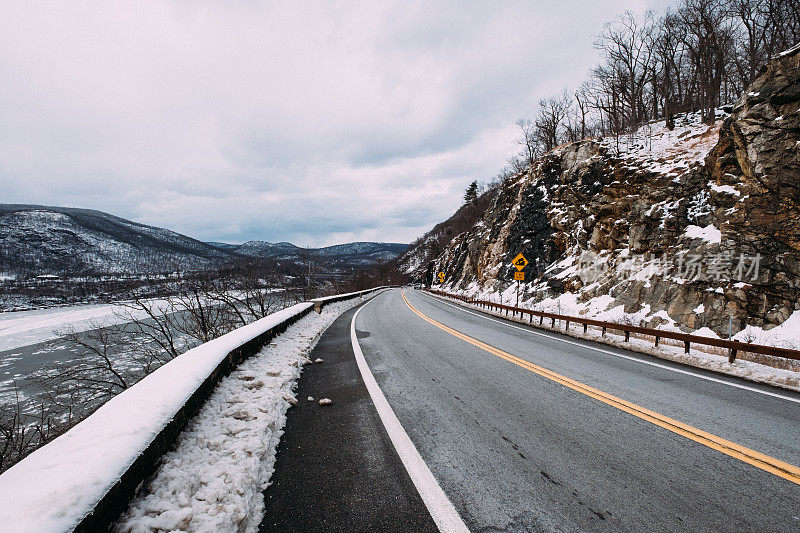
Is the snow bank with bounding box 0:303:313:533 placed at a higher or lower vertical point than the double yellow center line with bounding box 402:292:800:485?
higher

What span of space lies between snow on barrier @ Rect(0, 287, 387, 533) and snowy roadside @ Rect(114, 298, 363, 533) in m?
0.13

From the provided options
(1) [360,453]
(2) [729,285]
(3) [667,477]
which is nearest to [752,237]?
(2) [729,285]

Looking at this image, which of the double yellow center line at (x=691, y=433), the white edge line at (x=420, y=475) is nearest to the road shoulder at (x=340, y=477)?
the white edge line at (x=420, y=475)

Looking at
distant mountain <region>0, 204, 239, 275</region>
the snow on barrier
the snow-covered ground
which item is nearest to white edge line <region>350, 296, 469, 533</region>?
the snow on barrier

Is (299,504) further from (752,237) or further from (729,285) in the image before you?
(752,237)

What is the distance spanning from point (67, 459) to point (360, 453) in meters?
2.11

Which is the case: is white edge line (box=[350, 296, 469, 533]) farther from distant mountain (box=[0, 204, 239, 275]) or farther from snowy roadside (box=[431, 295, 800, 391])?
distant mountain (box=[0, 204, 239, 275])

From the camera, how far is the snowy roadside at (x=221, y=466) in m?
1.98

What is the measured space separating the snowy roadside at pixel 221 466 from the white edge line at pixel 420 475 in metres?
0.94

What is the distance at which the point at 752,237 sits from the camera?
12125 millimetres

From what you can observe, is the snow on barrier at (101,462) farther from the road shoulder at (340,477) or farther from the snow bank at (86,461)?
the road shoulder at (340,477)

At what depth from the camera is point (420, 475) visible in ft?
8.63

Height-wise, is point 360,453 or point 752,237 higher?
point 752,237

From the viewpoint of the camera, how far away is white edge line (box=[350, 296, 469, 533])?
2100 mm
